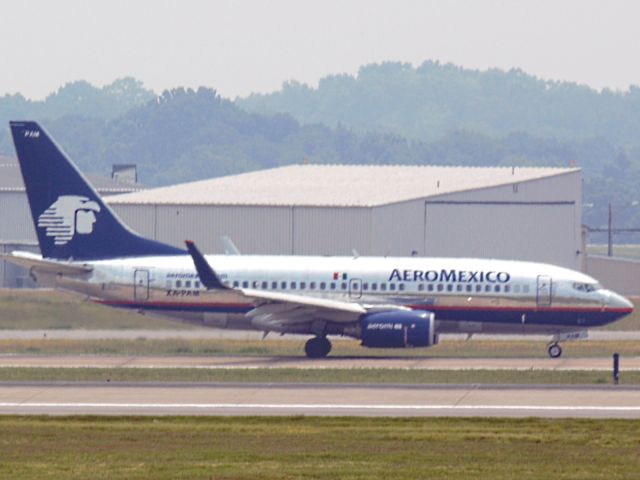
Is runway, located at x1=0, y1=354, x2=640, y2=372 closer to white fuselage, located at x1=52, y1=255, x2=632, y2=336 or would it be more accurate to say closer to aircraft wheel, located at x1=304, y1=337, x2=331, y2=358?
aircraft wheel, located at x1=304, y1=337, x2=331, y2=358

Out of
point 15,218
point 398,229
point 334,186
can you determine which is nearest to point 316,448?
point 398,229

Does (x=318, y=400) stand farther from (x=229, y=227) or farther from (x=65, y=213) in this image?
(x=229, y=227)

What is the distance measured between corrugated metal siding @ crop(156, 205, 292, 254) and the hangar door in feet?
25.7

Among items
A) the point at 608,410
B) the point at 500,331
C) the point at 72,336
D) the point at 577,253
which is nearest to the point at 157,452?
the point at 608,410

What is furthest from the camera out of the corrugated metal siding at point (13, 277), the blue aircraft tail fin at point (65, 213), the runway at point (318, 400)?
the corrugated metal siding at point (13, 277)

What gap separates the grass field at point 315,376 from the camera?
48.0 metres

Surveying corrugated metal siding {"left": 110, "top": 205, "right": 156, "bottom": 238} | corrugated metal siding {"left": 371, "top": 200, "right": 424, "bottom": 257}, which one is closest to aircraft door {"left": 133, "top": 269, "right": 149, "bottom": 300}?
corrugated metal siding {"left": 371, "top": 200, "right": 424, "bottom": 257}

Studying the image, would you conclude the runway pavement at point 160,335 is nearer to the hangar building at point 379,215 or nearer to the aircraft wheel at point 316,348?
the aircraft wheel at point 316,348

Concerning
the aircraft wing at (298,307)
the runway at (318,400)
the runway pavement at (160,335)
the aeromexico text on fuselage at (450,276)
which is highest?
the aeromexico text on fuselage at (450,276)

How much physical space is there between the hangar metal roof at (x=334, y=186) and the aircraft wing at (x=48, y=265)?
32470 mm

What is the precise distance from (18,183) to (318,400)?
72.3 m

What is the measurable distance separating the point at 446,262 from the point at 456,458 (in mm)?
26974

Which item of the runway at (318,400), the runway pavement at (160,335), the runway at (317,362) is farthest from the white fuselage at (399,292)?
the runway at (318,400)

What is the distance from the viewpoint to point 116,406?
136 ft
